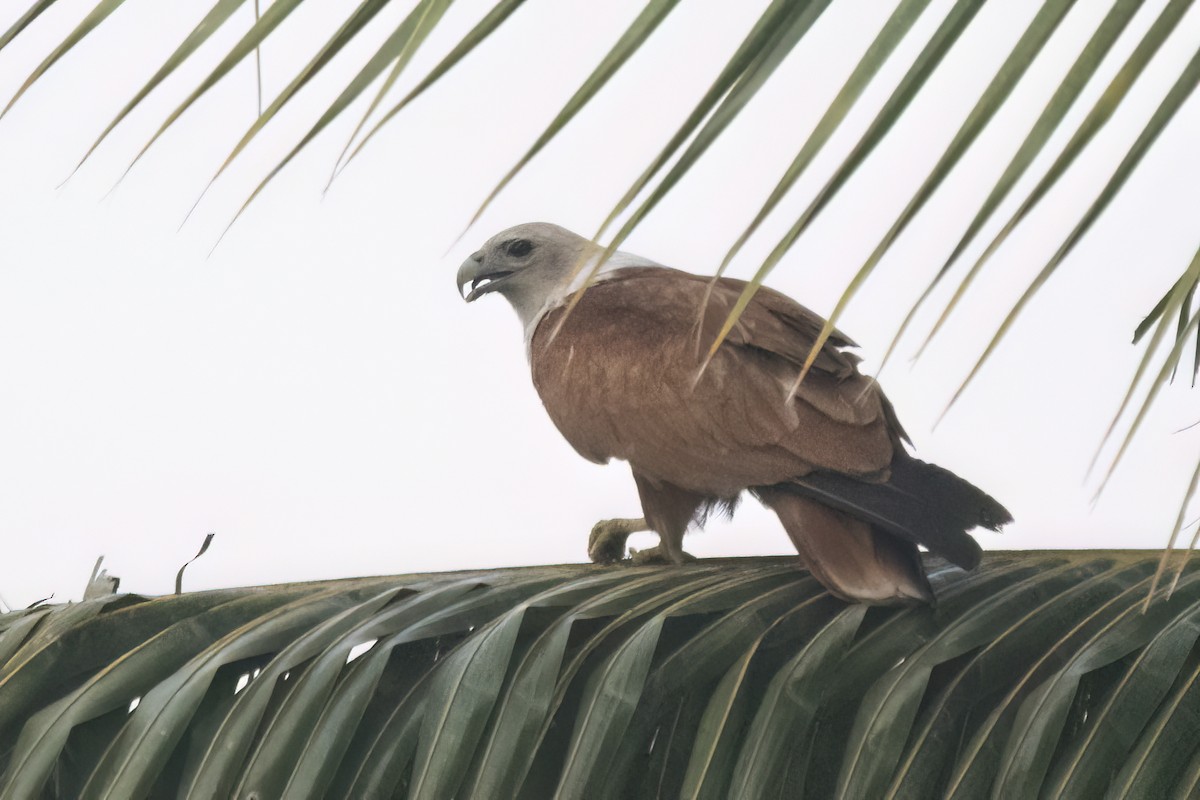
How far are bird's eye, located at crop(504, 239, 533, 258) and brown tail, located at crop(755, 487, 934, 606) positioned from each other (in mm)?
1735

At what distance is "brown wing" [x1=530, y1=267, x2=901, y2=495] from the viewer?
2605 millimetres

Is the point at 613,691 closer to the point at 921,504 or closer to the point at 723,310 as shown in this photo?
the point at 921,504

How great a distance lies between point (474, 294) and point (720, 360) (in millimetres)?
1609

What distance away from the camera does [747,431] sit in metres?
2.69

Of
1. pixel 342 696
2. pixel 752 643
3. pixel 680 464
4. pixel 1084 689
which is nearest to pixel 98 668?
pixel 342 696

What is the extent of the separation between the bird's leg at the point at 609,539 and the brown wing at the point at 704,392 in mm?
364

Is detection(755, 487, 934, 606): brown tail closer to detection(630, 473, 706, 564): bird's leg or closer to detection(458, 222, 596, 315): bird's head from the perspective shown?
detection(630, 473, 706, 564): bird's leg

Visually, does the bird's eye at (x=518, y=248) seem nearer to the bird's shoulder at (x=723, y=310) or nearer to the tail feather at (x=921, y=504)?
the bird's shoulder at (x=723, y=310)

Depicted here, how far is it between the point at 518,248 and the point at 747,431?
168 cm

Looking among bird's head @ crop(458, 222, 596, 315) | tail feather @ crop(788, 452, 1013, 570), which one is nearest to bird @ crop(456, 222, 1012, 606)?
tail feather @ crop(788, 452, 1013, 570)

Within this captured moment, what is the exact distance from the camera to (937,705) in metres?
1.87

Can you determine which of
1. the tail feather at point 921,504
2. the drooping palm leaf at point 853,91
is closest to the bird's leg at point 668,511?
the tail feather at point 921,504

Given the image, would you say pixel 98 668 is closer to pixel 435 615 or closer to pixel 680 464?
pixel 435 615

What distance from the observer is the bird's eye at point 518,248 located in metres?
4.16
